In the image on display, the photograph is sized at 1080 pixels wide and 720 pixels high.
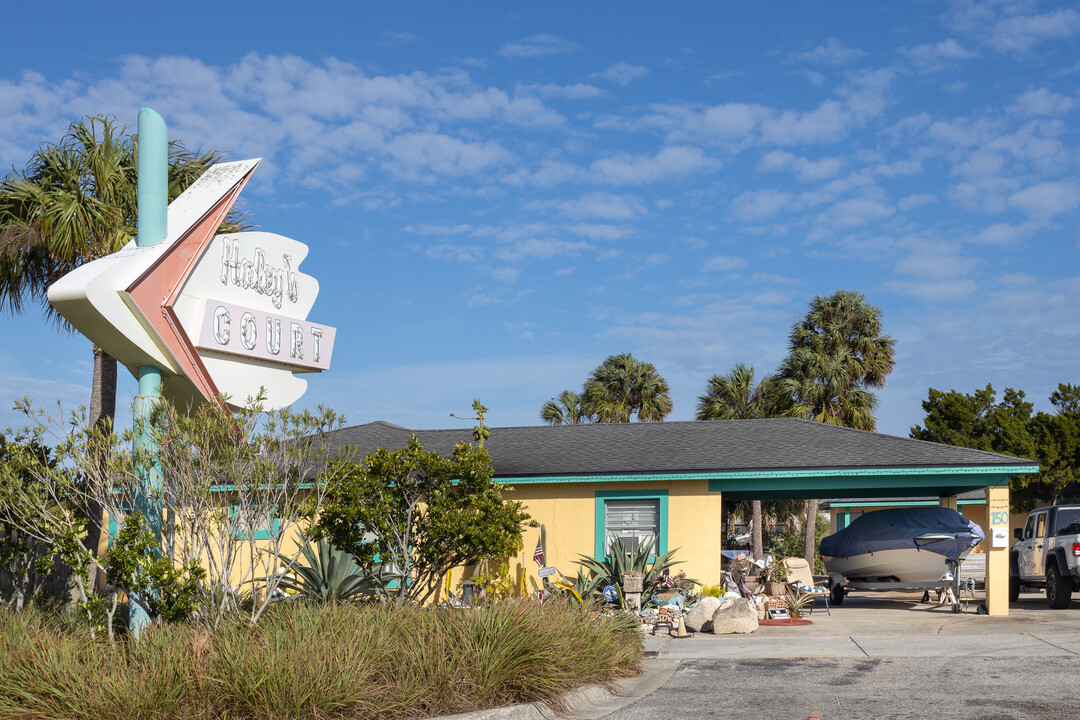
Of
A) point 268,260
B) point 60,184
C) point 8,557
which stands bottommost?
point 8,557

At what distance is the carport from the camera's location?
16.4 metres

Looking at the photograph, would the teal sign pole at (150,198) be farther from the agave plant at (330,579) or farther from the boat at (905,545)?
the boat at (905,545)

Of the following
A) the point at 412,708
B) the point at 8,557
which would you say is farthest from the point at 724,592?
the point at 8,557

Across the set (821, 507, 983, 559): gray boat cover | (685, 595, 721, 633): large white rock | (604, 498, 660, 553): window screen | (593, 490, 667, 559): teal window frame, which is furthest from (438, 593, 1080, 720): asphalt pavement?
(821, 507, 983, 559): gray boat cover

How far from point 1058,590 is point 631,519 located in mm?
8091

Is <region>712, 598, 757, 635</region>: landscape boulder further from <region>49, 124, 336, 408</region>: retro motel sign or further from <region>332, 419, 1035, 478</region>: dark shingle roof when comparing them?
<region>49, 124, 336, 408</region>: retro motel sign

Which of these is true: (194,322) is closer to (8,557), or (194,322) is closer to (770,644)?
(8,557)

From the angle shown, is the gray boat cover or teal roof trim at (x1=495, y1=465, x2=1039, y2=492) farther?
the gray boat cover

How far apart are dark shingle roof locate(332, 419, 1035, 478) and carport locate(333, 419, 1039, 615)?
25mm

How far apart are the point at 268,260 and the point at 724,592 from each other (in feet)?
28.8

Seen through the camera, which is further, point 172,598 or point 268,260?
point 268,260

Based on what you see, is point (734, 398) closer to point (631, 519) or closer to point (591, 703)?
point (631, 519)

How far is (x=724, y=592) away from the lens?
52.2ft

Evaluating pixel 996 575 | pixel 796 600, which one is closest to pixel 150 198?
pixel 796 600
